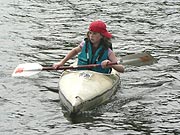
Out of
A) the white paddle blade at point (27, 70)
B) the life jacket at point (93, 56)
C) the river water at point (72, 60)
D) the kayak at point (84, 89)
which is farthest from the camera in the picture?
the white paddle blade at point (27, 70)

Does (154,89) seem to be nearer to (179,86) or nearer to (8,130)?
(179,86)

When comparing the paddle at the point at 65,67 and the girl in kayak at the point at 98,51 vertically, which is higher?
the girl in kayak at the point at 98,51

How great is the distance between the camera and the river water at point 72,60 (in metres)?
7.40

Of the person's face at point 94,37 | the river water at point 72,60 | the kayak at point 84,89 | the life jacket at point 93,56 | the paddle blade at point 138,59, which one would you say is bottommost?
the river water at point 72,60

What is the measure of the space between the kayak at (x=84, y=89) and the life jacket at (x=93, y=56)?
19 centimetres

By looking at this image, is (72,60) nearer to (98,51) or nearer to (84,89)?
(98,51)

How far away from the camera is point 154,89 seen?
9.26 m

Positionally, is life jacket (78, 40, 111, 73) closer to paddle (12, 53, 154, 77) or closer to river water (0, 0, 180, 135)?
paddle (12, 53, 154, 77)

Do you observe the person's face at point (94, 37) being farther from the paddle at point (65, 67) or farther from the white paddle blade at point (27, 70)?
the white paddle blade at point (27, 70)

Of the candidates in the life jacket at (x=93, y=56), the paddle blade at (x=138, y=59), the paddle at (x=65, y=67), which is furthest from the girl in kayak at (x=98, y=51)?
the paddle blade at (x=138, y=59)

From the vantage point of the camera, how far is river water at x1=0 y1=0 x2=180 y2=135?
7.40 metres

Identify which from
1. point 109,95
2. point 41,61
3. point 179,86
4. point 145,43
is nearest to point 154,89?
point 179,86

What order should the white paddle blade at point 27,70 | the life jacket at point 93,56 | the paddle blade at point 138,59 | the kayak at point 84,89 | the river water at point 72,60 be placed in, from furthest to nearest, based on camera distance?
the paddle blade at point 138,59, the white paddle blade at point 27,70, the life jacket at point 93,56, the kayak at point 84,89, the river water at point 72,60

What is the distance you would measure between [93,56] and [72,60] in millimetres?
2796
